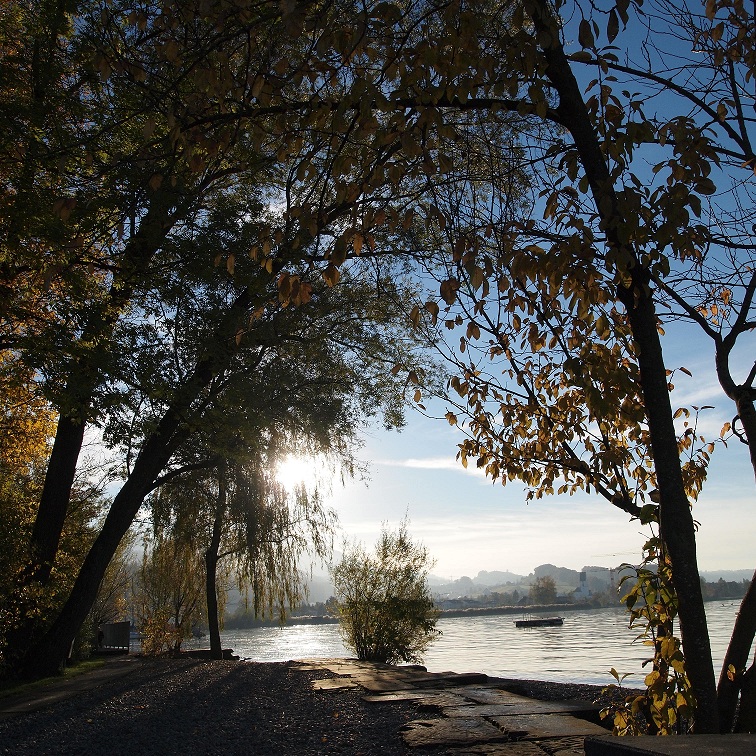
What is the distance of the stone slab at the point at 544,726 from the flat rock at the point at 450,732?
88 mm

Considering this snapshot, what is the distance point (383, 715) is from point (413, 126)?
407 cm

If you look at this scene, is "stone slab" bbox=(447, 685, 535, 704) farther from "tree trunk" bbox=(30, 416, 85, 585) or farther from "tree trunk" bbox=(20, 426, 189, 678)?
"tree trunk" bbox=(30, 416, 85, 585)

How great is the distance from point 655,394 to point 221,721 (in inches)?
165

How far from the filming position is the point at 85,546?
12633 millimetres

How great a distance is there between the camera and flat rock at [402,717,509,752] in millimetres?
3658

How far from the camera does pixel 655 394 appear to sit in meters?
2.81

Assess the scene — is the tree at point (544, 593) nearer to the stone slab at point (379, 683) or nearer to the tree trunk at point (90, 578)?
the tree trunk at point (90, 578)

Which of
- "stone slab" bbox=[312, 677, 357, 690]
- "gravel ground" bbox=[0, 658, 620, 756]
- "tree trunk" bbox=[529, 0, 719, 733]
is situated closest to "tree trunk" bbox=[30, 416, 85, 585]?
"gravel ground" bbox=[0, 658, 620, 756]

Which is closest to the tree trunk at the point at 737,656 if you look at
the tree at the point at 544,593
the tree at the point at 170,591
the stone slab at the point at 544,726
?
the stone slab at the point at 544,726

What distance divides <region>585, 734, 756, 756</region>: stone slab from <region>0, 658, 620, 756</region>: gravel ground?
1.80 m

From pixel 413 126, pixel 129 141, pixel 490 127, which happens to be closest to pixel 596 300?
pixel 413 126

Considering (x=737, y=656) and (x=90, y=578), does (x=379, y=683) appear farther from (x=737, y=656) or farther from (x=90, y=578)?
(x=90, y=578)

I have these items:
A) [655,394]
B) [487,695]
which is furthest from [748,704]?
[487,695]

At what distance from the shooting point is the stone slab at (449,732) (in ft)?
12.0
